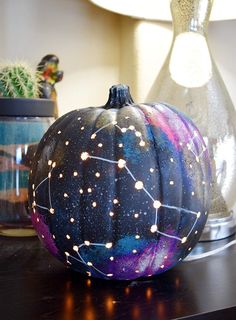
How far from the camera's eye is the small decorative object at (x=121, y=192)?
0.42 meters

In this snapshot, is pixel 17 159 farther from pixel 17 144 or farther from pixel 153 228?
pixel 153 228

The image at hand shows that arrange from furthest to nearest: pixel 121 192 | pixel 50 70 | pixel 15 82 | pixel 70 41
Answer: pixel 70 41 → pixel 50 70 → pixel 15 82 → pixel 121 192

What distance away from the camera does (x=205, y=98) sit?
0.67 metres

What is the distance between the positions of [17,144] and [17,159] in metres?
0.02

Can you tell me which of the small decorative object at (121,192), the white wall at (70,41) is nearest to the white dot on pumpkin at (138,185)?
the small decorative object at (121,192)

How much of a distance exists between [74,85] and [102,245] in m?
0.65

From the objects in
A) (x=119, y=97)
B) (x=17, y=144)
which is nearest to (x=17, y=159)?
(x=17, y=144)

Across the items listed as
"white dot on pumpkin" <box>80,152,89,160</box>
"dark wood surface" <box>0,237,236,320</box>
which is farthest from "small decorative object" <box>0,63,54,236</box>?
"white dot on pumpkin" <box>80,152,89,160</box>

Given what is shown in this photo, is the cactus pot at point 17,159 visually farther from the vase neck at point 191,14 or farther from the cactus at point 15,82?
the vase neck at point 191,14

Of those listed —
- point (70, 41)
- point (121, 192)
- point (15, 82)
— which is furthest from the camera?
point (70, 41)

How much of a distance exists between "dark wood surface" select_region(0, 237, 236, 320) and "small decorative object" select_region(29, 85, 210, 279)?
0.07 feet

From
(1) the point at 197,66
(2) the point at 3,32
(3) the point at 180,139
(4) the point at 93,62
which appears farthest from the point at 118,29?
(3) the point at 180,139

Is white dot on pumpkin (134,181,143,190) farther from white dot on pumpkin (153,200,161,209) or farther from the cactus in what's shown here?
the cactus

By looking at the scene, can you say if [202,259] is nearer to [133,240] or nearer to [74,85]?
[133,240]
